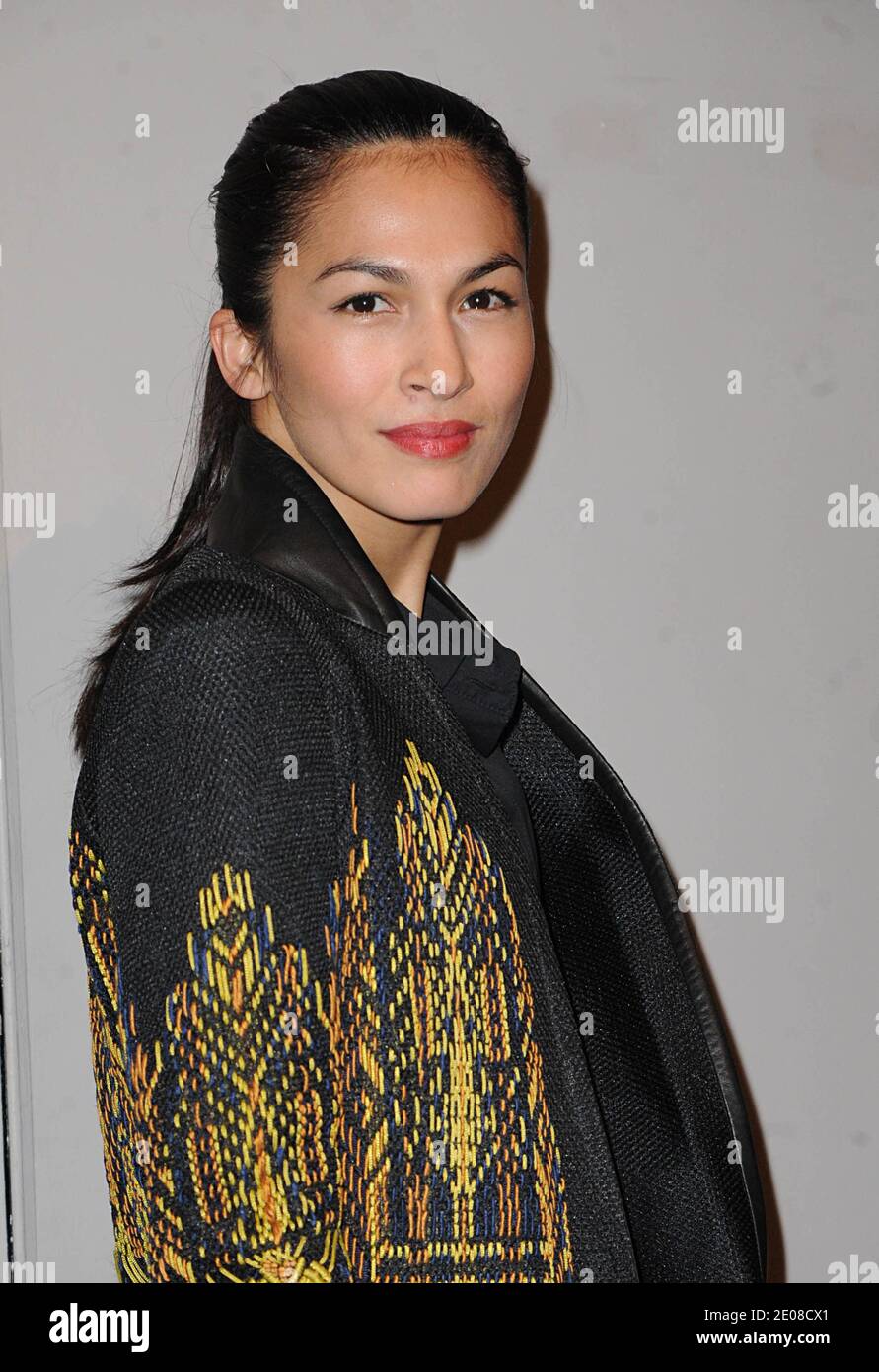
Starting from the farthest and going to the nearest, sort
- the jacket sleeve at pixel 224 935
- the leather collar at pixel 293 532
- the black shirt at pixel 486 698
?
the black shirt at pixel 486 698 < the leather collar at pixel 293 532 < the jacket sleeve at pixel 224 935

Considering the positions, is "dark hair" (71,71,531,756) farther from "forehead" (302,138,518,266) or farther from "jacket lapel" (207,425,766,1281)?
"jacket lapel" (207,425,766,1281)

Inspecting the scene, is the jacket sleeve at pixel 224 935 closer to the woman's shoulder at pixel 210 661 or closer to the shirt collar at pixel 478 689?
the woman's shoulder at pixel 210 661

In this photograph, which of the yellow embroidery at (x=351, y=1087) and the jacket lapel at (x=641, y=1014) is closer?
the yellow embroidery at (x=351, y=1087)

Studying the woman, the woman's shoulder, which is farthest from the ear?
the woman's shoulder

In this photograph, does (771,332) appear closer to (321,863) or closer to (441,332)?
(441,332)

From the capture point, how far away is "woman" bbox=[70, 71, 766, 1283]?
71cm

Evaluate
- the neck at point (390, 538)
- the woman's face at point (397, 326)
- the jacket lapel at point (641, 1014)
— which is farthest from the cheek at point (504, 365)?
the jacket lapel at point (641, 1014)

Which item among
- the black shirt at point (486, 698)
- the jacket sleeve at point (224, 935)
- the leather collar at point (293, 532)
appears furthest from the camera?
the black shirt at point (486, 698)

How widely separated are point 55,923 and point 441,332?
2.45 feet

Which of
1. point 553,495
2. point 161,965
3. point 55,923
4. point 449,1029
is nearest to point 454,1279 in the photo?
point 449,1029

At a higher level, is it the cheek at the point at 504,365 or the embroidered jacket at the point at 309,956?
the cheek at the point at 504,365

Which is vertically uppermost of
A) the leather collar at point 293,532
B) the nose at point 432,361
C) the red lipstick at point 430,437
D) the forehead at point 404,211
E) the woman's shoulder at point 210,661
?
the forehead at point 404,211

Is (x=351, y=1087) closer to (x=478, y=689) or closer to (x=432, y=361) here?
(x=478, y=689)

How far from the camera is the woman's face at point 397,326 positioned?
888 millimetres
